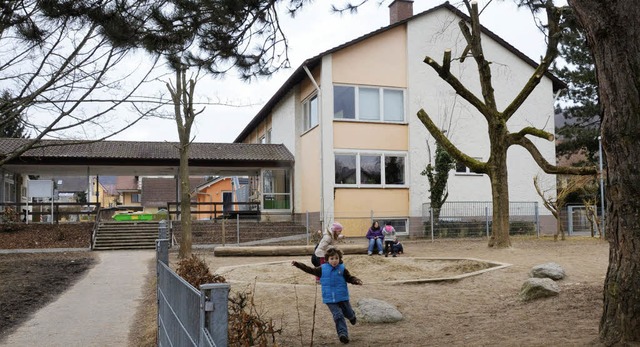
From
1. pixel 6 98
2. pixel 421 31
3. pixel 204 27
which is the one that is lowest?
pixel 6 98

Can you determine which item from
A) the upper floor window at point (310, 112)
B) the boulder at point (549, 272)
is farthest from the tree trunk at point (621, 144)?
the upper floor window at point (310, 112)

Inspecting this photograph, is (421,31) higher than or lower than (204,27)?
higher

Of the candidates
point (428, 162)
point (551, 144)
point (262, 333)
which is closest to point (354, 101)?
point (428, 162)

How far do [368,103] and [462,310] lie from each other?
1752 centimetres

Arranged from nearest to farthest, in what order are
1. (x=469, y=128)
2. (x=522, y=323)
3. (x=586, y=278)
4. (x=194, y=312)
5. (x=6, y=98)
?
(x=194, y=312), (x=522, y=323), (x=6, y=98), (x=586, y=278), (x=469, y=128)

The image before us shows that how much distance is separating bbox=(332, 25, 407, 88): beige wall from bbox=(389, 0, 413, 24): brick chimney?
2300 mm

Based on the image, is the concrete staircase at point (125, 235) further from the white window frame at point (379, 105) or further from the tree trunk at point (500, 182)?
the tree trunk at point (500, 182)

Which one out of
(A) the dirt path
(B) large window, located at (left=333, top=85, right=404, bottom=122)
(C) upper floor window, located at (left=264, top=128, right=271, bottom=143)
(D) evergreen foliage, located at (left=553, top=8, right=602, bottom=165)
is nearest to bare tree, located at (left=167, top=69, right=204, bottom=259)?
(A) the dirt path

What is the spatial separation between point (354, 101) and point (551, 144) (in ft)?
32.5

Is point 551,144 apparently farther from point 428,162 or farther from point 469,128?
point 428,162

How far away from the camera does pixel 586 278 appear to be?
11.2 metres

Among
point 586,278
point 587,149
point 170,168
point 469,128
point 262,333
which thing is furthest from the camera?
point 587,149

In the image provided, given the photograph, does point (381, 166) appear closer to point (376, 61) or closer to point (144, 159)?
point (376, 61)

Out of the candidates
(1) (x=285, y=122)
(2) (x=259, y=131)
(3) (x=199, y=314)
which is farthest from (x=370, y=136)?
(3) (x=199, y=314)
